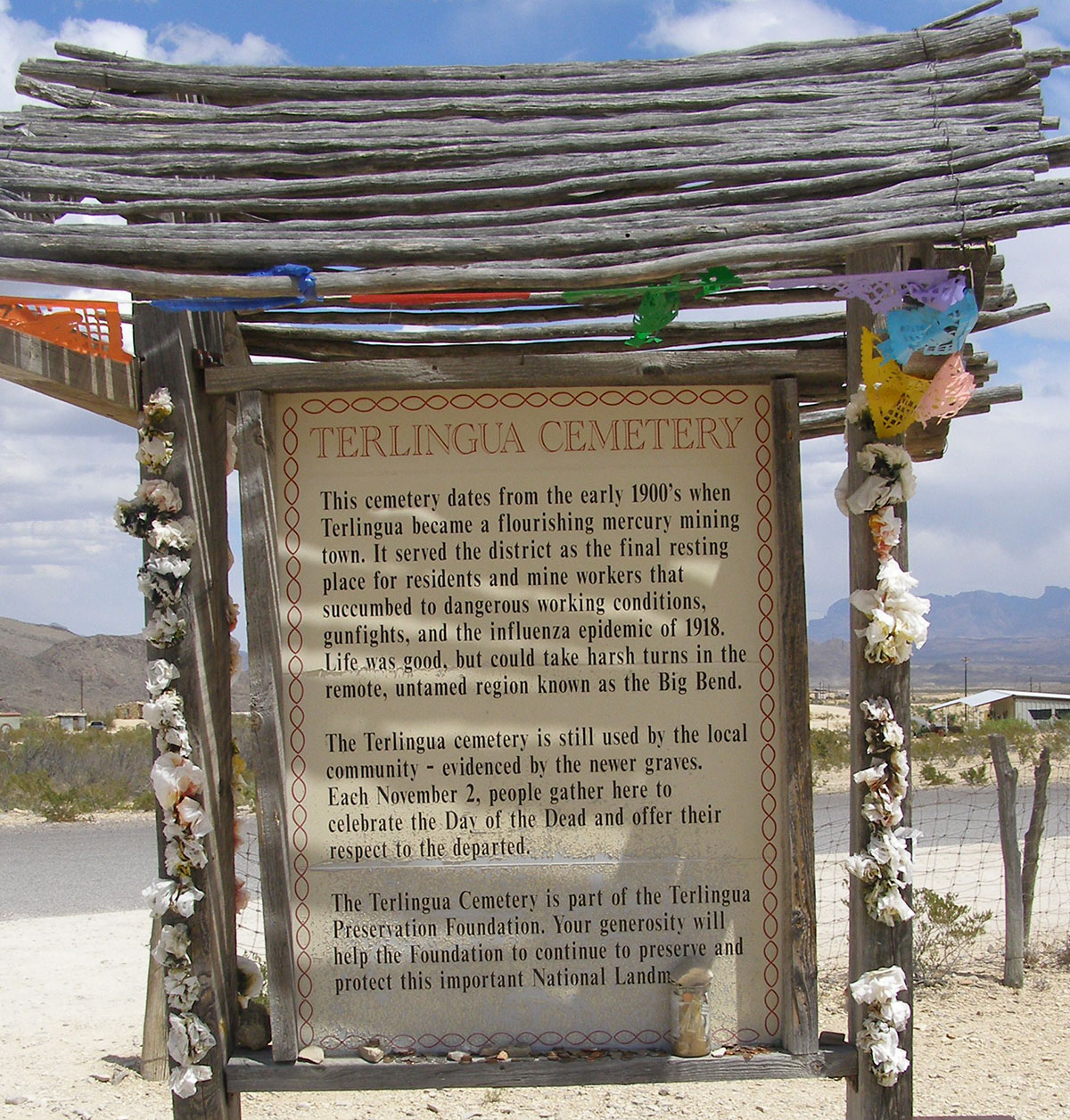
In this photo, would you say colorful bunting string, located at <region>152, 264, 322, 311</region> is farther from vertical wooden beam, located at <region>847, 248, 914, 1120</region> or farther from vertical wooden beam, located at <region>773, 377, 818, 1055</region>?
vertical wooden beam, located at <region>847, 248, 914, 1120</region>

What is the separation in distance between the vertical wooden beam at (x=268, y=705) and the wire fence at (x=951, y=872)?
1849mm

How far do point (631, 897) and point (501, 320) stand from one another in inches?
77.5

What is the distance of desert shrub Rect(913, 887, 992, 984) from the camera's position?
6.71 meters

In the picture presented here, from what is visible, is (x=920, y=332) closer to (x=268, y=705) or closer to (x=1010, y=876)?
(x=268, y=705)

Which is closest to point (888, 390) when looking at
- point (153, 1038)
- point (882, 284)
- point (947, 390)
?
point (947, 390)

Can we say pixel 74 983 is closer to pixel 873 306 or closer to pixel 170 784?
pixel 170 784

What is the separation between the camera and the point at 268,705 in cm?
337

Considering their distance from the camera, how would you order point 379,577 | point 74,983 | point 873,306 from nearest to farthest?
point 873,306, point 379,577, point 74,983

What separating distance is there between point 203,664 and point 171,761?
31 cm

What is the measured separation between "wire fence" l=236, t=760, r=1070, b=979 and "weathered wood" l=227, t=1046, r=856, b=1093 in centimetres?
185

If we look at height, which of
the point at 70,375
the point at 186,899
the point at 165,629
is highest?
the point at 70,375

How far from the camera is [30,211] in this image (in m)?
3.29

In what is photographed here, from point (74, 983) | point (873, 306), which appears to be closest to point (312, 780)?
point (873, 306)

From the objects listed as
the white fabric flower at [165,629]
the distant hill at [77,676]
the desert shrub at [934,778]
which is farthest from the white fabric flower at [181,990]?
the distant hill at [77,676]
